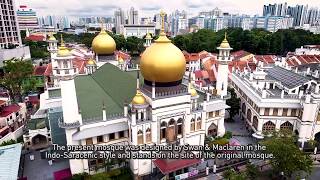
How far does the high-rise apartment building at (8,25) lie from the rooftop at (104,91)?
3385 cm

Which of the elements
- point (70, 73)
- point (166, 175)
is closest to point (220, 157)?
point (166, 175)

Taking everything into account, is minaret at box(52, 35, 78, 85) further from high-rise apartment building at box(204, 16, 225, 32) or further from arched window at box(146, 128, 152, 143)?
high-rise apartment building at box(204, 16, 225, 32)

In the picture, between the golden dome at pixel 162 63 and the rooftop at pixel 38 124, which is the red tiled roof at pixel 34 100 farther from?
the golden dome at pixel 162 63

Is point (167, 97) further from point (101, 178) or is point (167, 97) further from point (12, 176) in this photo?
point (12, 176)

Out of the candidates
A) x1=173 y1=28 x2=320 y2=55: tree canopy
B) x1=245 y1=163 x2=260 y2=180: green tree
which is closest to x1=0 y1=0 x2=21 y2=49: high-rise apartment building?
x1=173 y1=28 x2=320 y2=55: tree canopy

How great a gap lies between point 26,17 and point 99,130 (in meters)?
147

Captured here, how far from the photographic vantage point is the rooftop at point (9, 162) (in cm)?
1661

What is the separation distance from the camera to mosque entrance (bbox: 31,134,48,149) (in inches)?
1000

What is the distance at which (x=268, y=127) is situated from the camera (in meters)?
26.7

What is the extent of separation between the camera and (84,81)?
28250 millimetres

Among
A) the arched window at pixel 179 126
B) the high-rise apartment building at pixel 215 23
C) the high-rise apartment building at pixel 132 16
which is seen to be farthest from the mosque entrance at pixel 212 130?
the high-rise apartment building at pixel 132 16

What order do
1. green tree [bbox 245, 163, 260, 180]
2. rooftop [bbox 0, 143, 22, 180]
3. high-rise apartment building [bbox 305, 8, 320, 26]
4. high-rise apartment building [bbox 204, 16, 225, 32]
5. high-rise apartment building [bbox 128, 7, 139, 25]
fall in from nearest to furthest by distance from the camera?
rooftop [bbox 0, 143, 22, 180]
green tree [bbox 245, 163, 260, 180]
high-rise apartment building [bbox 204, 16, 225, 32]
high-rise apartment building [bbox 305, 8, 320, 26]
high-rise apartment building [bbox 128, 7, 139, 25]

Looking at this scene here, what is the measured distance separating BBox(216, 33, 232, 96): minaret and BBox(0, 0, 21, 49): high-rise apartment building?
4673cm

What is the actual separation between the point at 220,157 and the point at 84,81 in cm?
1619
